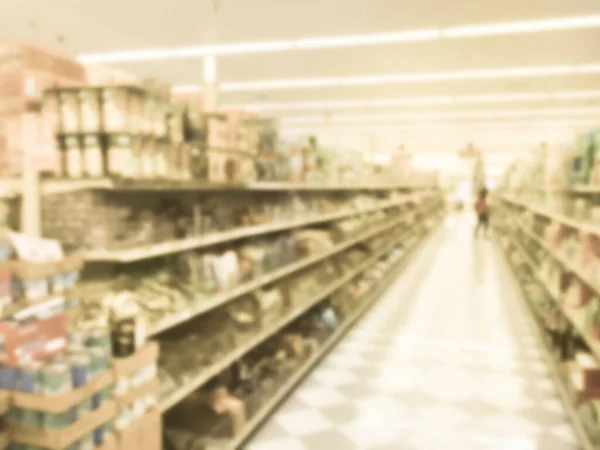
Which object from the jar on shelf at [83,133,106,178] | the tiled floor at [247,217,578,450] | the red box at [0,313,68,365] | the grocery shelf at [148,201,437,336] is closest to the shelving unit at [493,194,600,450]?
the tiled floor at [247,217,578,450]

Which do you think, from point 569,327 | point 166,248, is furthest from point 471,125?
point 166,248

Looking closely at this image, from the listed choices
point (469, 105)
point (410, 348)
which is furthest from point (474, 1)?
point (469, 105)

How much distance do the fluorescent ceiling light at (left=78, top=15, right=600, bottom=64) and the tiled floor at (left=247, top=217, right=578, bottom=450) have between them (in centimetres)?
362

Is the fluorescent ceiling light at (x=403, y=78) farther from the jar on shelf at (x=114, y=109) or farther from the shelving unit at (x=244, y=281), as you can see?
the jar on shelf at (x=114, y=109)

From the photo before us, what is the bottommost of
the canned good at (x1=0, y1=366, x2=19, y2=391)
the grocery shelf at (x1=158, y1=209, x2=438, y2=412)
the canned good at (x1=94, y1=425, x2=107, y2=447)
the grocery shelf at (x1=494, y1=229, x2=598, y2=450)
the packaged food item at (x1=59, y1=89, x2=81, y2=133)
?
the grocery shelf at (x1=494, y1=229, x2=598, y2=450)

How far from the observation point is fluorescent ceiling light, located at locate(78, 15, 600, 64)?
20.2 feet

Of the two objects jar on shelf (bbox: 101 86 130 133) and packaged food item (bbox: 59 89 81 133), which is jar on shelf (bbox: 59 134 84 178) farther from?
jar on shelf (bbox: 101 86 130 133)

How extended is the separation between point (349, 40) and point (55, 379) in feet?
20.1

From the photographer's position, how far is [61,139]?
2186 mm

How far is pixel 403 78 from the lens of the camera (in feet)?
29.7

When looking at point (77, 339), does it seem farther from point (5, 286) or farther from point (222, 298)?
point (222, 298)

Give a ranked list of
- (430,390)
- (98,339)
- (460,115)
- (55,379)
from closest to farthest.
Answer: (55,379), (98,339), (430,390), (460,115)

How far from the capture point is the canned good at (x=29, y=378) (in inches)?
70.1

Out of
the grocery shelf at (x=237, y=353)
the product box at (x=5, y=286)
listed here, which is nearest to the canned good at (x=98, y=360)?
the product box at (x=5, y=286)
